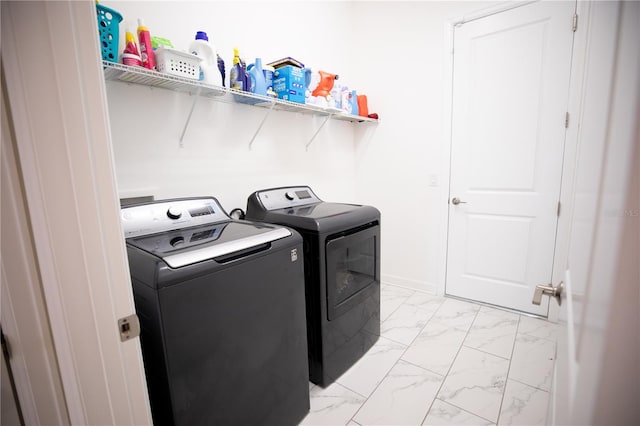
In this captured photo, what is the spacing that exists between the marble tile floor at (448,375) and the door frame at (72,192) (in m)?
1.19

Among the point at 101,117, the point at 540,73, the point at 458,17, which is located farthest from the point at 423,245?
the point at 101,117

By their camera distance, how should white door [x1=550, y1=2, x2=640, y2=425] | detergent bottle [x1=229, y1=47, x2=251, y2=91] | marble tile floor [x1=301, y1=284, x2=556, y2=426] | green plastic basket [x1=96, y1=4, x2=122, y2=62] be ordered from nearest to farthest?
white door [x1=550, y1=2, x2=640, y2=425]
green plastic basket [x1=96, y1=4, x2=122, y2=62]
marble tile floor [x1=301, y1=284, x2=556, y2=426]
detergent bottle [x1=229, y1=47, x2=251, y2=91]

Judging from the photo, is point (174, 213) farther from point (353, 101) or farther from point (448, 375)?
point (353, 101)

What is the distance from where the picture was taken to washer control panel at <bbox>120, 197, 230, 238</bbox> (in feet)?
4.15

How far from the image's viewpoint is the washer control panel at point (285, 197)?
184 centimetres

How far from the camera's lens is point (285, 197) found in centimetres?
197

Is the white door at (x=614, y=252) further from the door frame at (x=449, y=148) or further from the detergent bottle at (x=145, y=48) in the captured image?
the door frame at (x=449, y=148)

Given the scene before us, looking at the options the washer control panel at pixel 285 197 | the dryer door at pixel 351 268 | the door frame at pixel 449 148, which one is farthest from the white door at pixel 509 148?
the washer control panel at pixel 285 197

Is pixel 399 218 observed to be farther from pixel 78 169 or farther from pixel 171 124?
pixel 78 169

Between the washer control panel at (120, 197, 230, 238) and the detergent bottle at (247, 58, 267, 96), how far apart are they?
75cm

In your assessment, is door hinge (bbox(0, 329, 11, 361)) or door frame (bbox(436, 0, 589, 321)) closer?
door hinge (bbox(0, 329, 11, 361))

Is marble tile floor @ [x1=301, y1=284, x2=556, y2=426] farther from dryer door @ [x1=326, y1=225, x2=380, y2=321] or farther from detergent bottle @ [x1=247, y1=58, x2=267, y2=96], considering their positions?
detergent bottle @ [x1=247, y1=58, x2=267, y2=96]

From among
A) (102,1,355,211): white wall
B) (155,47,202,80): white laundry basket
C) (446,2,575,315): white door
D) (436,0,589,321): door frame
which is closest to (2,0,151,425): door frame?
(155,47,202,80): white laundry basket

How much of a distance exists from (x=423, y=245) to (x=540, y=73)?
1.64 meters
